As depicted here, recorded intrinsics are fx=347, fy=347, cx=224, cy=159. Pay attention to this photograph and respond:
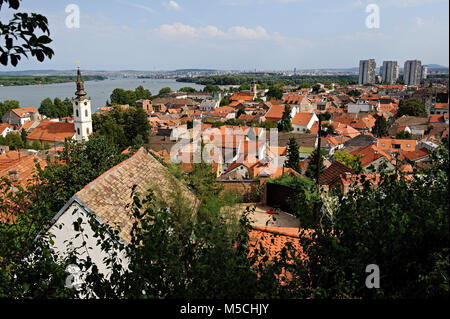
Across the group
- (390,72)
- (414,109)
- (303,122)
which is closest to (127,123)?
(303,122)

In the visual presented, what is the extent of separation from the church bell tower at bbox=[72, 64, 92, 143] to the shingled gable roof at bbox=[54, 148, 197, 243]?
25276 mm

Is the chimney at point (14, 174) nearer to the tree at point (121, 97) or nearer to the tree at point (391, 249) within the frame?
the tree at point (391, 249)

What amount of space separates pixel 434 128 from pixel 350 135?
27.5ft

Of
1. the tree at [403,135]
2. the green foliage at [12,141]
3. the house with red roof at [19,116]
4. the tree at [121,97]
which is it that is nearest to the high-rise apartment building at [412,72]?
the tree at [121,97]

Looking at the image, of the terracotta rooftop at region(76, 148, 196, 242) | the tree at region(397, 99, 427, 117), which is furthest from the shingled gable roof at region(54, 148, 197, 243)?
the tree at region(397, 99, 427, 117)

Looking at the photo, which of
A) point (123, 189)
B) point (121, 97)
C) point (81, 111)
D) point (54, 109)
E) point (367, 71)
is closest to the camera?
point (123, 189)

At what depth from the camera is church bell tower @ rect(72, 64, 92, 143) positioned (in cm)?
3030

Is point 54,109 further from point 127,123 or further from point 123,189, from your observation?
point 123,189

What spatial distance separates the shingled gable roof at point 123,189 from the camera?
5.43 m

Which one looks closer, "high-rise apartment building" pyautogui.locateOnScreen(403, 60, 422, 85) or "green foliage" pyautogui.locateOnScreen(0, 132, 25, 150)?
"green foliage" pyautogui.locateOnScreen(0, 132, 25, 150)

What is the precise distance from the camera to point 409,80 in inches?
5172

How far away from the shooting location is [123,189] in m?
6.12

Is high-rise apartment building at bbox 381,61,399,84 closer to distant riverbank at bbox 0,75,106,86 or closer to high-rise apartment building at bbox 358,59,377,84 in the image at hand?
high-rise apartment building at bbox 358,59,377,84

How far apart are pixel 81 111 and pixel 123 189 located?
2740cm
